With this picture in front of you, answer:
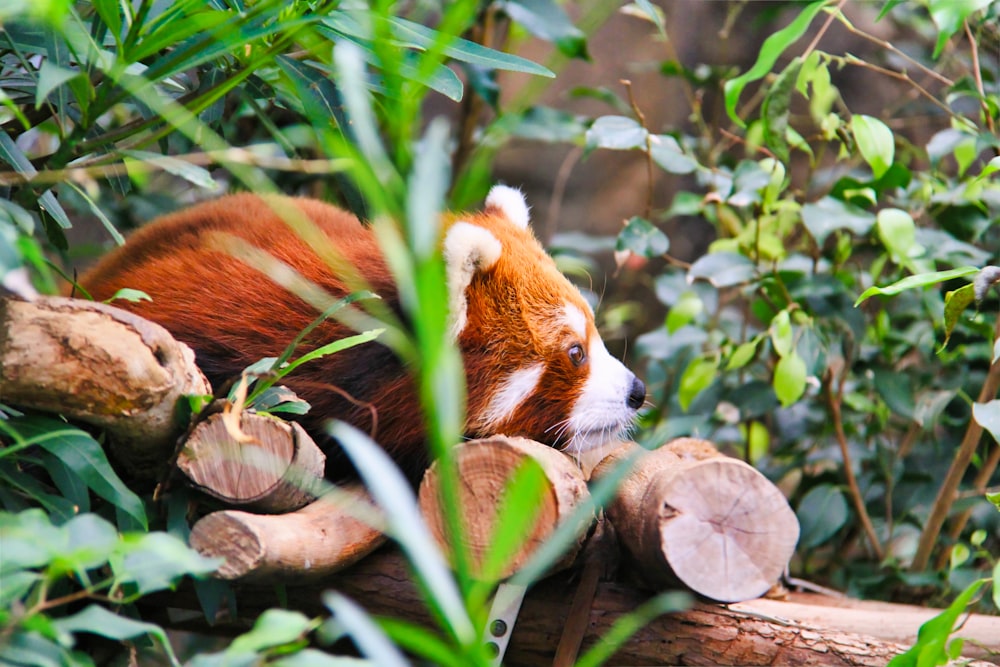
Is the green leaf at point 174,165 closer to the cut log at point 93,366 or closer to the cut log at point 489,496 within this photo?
the cut log at point 93,366

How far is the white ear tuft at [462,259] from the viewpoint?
155cm

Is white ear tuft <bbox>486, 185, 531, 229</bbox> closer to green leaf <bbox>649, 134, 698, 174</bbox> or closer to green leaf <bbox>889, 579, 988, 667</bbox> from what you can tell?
green leaf <bbox>649, 134, 698, 174</bbox>

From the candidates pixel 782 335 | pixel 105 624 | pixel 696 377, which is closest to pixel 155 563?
pixel 105 624

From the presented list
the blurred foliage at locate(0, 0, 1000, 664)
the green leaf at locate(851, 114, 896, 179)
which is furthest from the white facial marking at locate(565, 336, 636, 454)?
the green leaf at locate(851, 114, 896, 179)

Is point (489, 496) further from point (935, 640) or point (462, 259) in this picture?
point (935, 640)

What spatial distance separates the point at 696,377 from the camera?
2.33 meters

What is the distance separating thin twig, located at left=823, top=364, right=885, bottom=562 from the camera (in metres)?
2.27

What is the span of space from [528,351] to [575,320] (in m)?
0.13

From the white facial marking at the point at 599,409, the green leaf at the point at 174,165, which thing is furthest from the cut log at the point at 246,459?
the white facial marking at the point at 599,409

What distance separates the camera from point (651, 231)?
7.62ft

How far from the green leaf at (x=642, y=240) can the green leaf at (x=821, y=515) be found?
0.74m

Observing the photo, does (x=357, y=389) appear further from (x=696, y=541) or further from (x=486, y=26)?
(x=486, y=26)

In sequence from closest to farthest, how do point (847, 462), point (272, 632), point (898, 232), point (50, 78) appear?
point (272, 632) → point (50, 78) → point (898, 232) → point (847, 462)

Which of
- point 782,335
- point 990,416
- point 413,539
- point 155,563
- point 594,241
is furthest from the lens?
point 594,241
